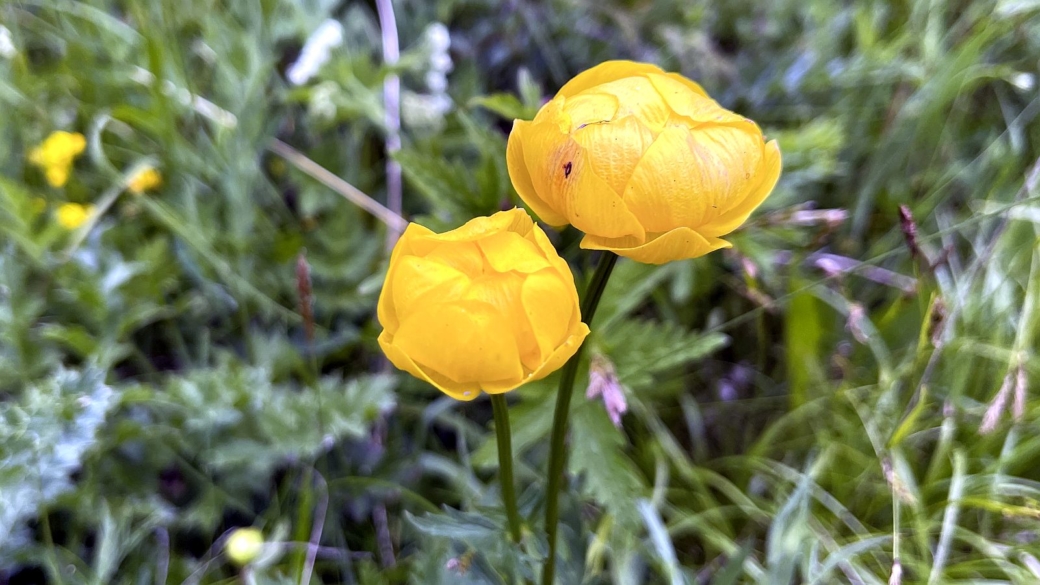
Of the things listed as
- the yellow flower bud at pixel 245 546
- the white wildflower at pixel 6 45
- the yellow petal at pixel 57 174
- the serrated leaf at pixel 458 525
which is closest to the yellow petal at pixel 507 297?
the serrated leaf at pixel 458 525

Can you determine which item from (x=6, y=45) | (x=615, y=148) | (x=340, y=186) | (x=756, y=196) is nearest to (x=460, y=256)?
(x=615, y=148)

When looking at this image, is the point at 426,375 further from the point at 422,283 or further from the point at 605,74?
the point at 605,74

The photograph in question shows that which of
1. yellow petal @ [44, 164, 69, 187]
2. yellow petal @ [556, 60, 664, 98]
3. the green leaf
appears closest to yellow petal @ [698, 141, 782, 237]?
yellow petal @ [556, 60, 664, 98]

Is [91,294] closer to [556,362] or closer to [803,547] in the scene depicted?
[556,362]

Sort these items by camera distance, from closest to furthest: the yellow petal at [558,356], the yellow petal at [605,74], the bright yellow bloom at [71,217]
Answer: the yellow petal at [558,356], the yellow petal at [605,74], the bright yellow bloom at [71,217]

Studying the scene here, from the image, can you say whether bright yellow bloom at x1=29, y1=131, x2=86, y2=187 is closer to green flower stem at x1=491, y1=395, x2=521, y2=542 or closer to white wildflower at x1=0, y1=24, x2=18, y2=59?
white wildflower at x1=0, y1=24, x2=18, y2=59

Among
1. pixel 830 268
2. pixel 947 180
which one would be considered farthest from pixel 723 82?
pixel 830 268

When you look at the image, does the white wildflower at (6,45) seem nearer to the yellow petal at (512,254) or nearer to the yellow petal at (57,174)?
the yellow petal at (57,174)

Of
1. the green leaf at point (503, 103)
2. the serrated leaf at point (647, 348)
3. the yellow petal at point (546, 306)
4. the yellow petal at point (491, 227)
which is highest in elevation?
the green leaf at point (503, 103)
